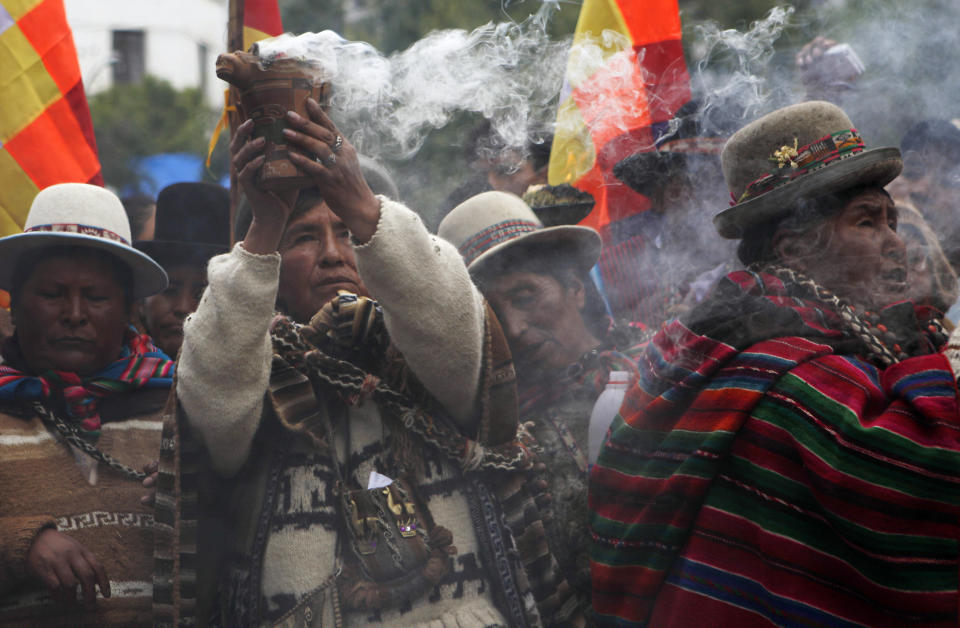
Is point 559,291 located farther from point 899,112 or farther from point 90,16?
point 90,16

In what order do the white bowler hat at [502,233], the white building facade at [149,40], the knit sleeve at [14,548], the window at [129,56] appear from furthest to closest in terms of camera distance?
the window at [129,56] < the white building facade at [149,40] < the white bowler hat at [502,233] < the knit sleeve at [14,548]

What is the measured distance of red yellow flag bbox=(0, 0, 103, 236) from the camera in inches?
164

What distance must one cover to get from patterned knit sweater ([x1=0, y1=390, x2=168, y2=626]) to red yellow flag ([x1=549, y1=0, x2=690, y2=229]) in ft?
7.48

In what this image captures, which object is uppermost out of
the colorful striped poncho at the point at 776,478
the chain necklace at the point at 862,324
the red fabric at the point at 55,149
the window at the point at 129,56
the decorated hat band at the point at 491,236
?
the window at the point at 129,56

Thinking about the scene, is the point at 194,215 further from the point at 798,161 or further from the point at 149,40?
the point at 149,40

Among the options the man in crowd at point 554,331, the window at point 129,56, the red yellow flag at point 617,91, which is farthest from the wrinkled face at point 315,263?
the window at point 129,56

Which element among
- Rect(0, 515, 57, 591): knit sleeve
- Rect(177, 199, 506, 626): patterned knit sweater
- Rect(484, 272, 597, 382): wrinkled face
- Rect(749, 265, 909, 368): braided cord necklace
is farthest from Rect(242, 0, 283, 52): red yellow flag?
Rect(749, 265, 909, 368): braided cord necklace

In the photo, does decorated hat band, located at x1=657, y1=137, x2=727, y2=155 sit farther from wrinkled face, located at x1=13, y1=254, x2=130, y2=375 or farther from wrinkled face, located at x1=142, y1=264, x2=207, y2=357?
wrinkled face, located at x1=13, y1=254, x2=130, y2=375

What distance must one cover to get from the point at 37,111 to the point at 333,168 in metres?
2.84

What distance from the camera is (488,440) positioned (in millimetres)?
2572

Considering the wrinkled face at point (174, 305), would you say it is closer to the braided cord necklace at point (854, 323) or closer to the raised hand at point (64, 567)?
the raised hand at point (64, 567)

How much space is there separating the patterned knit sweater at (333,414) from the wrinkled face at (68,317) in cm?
102

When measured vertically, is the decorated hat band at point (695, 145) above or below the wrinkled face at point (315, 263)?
above

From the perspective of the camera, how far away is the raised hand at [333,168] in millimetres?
2186
